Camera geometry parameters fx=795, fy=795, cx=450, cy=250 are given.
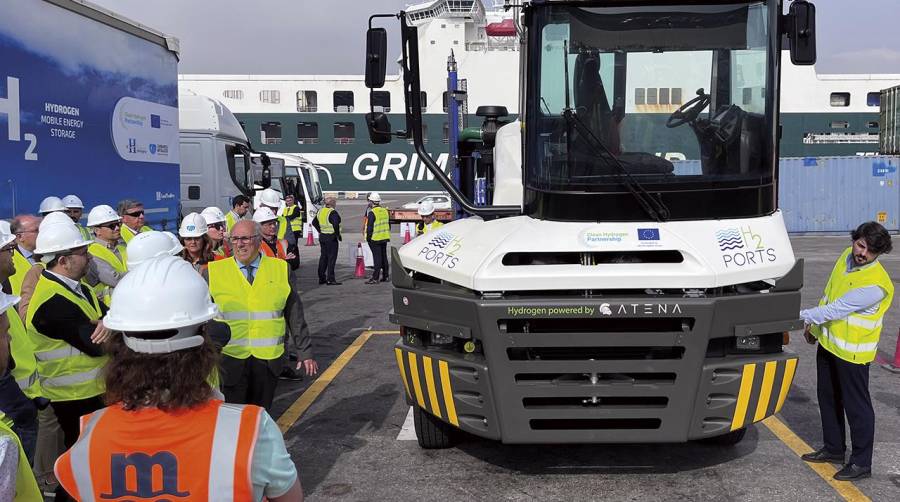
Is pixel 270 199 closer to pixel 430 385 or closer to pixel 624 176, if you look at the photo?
pixel 430 385

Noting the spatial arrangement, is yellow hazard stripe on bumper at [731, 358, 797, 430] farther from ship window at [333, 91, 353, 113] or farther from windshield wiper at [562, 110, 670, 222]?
ship window at [333, 91, 353, 113]

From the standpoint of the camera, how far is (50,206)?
7.22 meters

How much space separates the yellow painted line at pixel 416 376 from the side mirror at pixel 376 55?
1.82 meters

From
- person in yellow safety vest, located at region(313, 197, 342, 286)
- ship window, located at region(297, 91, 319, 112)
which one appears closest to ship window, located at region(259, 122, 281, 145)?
ship window, located at region(297, 91, 319, 112)

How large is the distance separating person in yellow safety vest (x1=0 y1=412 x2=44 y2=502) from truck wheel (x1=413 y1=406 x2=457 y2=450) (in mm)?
3493

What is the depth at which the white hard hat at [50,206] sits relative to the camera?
719 cm

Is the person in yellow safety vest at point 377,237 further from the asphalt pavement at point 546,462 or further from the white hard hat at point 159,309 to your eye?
the white hard hat at point 159,309

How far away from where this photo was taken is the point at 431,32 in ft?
157

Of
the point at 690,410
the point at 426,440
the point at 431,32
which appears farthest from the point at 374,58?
the point at 431,32

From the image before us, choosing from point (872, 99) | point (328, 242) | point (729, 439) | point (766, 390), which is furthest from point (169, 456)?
point (872, 99)

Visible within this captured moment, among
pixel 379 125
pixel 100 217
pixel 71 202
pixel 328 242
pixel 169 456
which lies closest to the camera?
pixel 169 456

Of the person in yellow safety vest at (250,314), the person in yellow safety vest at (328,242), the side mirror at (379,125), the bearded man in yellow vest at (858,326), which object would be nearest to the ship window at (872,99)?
the person in yellow safety vest at (328,242)

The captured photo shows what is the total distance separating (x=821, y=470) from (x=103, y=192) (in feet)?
24.2

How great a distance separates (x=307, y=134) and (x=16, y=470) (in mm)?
52877
